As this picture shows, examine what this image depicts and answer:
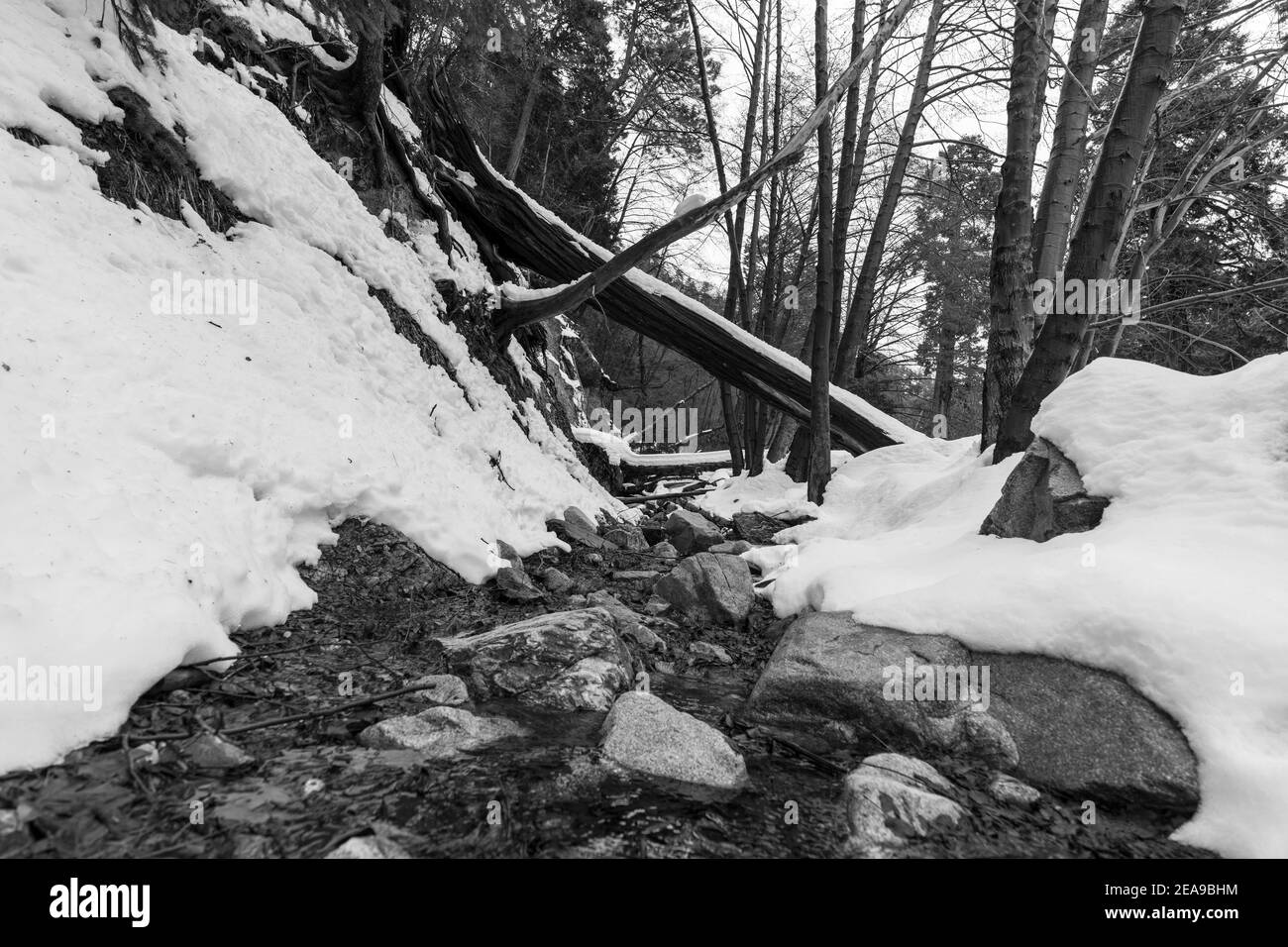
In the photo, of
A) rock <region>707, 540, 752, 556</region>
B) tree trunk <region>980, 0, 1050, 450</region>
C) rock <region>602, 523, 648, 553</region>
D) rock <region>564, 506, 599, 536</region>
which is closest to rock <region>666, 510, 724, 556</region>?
rock <region>707, 540, 752, 556</region>

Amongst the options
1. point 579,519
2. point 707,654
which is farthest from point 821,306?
point 707,654

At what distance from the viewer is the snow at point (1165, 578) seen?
1.94 metres

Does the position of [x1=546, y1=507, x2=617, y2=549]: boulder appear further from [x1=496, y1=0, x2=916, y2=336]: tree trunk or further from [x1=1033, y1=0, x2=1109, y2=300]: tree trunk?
[x1=1033, y1=0, x2=1109, y2=300]: tree trunk

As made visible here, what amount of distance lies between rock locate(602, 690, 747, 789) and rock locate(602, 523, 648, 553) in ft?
12.3

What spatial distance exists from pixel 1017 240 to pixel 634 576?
4.67 m

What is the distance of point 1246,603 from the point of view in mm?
2195

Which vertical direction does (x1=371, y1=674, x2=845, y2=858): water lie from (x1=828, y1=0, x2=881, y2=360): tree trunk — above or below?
below

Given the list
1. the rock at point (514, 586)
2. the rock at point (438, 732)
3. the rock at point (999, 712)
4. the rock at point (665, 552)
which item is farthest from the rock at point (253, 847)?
the rock at point (665, 552)

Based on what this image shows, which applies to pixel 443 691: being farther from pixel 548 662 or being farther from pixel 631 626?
pixel 631 626

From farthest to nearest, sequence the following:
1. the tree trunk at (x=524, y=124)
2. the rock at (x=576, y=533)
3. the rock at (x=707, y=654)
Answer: the tree trunk at (x=524, y=124)
the rock at (x=576, y=533)
the rock at (x=707, y=654)

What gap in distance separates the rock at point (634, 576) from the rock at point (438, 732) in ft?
8.63

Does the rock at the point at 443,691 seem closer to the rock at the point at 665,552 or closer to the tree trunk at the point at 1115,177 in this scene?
the rock at the point at 665,552

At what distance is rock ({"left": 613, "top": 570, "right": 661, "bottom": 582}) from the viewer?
4934 mm
